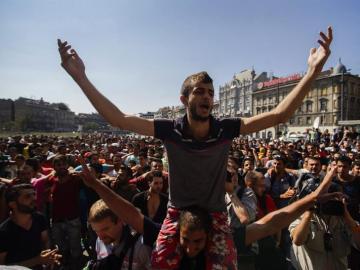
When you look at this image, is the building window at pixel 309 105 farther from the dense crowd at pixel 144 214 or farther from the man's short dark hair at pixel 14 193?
the man's short dark hair at pixel 14 193

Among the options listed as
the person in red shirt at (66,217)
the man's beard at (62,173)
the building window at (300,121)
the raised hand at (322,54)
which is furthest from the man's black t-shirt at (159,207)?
the building window at (300,121)

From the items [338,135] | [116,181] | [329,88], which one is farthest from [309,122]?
[116,181]

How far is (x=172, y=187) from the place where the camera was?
2.18 meters

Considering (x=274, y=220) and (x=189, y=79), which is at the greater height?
(x=189, y=79)

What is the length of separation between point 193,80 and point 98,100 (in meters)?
0.67

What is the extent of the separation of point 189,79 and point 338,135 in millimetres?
17521

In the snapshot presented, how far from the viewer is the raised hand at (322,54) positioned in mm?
2250

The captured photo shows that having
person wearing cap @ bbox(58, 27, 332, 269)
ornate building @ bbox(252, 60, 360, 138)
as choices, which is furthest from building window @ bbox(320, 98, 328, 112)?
person wearing cap @ bbox(58, 27, 332, 269)

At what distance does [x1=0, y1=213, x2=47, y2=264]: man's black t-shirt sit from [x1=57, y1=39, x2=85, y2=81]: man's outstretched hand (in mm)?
2489

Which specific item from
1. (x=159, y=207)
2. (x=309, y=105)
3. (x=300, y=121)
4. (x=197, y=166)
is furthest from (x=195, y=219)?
(x=300, y=121)

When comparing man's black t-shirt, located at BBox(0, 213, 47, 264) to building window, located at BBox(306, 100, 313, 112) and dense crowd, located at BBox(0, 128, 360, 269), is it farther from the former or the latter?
building window, located at BBox(306, 100, 313, 112)

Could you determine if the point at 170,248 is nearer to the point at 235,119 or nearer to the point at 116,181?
the point at 235,119

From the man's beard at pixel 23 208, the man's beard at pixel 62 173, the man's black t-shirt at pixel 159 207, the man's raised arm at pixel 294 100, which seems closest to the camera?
the man's raised arm at pixel 294 100

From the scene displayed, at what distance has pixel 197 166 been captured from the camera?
207 centimetres
